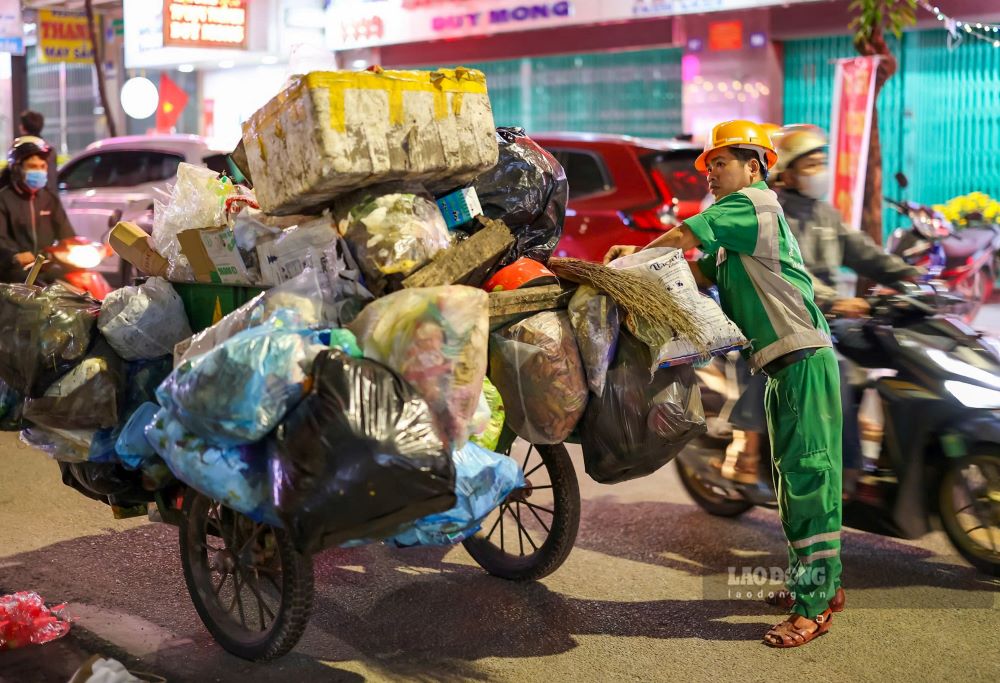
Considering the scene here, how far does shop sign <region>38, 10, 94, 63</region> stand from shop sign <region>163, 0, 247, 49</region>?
6943 mm

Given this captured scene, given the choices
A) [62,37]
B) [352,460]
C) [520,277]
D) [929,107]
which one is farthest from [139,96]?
[352,460]

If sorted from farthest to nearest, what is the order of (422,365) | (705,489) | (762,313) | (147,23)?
(147,23), (705,489), (762,313), (422,365)

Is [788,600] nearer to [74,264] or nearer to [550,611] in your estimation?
[550,611]

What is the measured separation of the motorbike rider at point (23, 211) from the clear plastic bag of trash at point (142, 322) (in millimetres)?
4688

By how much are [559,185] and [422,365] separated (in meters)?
1.63

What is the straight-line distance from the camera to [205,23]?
1967 cm

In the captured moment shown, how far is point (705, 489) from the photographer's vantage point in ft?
20.8

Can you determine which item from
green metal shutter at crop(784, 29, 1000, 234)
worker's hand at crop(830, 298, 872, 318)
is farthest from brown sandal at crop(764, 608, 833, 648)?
green metal shutter at crop(784, 29, 1000, 234)

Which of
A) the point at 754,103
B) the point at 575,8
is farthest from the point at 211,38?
the point at 754,103

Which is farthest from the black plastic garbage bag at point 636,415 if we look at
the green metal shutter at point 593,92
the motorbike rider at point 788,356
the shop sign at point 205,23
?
the shop sign at point 205,23

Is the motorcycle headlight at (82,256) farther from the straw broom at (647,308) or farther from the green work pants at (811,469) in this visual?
the green work pants at (811,469)

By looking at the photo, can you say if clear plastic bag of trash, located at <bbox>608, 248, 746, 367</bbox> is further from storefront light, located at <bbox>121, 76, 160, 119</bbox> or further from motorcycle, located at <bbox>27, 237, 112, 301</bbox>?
storefront light, located at <bbox>121, 76, 160, 119</bbox>

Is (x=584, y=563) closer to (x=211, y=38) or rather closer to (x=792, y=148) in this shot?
(x=792, y=148)

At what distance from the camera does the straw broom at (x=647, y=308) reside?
4.20 metres
